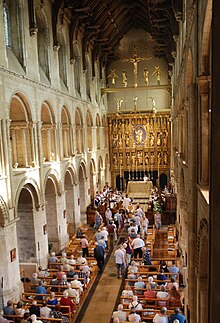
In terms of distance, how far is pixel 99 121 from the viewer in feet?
100

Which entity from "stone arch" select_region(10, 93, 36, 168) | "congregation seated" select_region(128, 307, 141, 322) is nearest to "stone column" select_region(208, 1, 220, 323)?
"congregation seated" select_region(128, 307, 141, 322)

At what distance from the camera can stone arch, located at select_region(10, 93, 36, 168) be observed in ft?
48.5

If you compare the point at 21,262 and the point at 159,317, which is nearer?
the point at 159,317

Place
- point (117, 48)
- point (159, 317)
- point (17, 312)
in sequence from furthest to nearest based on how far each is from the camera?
point (117, 48) → point (17, 312) → point (159, 317)

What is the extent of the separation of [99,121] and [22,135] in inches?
631

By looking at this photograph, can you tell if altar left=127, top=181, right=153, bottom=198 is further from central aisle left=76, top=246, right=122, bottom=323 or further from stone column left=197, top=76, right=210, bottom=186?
stone column left=197, top=76, right=210, bottom=186

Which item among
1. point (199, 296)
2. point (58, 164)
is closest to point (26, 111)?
point (58, 164)

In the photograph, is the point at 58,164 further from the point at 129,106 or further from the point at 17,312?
the point at 129,106

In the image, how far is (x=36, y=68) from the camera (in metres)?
15.8

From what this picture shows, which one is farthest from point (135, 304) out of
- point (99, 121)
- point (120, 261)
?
point (99, 121)

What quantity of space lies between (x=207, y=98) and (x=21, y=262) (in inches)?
457

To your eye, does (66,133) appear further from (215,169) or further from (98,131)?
(215,169)

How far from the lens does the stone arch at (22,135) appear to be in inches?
582

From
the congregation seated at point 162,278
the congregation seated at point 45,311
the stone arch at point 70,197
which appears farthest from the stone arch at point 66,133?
the congregation seated at point 45,311
